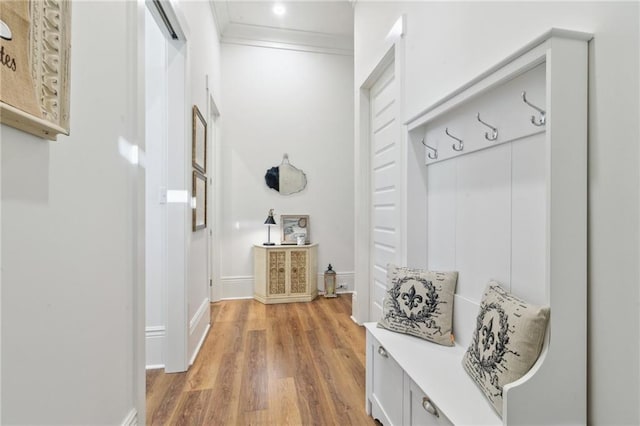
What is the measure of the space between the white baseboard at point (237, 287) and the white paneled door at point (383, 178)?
167 cm

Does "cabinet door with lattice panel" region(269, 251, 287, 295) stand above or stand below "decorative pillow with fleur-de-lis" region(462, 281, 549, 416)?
below

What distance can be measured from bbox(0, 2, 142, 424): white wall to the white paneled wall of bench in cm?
113

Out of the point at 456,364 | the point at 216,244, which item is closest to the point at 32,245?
the point at 456,364

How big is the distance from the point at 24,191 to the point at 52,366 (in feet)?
1.56

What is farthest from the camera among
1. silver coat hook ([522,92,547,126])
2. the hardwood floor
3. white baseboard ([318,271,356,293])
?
white baseboard ([318,271,356,293])

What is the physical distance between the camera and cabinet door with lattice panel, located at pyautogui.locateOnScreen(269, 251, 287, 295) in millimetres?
3682

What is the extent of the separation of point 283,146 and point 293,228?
106 cm

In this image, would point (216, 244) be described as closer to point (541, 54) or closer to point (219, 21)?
point (219, 21)

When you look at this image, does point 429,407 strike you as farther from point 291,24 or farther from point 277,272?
point 291,24

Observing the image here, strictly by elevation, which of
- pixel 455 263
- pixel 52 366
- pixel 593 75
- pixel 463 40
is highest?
pixel 463 40

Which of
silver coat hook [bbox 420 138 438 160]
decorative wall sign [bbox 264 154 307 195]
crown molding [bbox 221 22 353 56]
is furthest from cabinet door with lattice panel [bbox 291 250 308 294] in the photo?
crown molding [bbox 221 22 353 56]

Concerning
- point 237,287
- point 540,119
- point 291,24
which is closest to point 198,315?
point 237,287

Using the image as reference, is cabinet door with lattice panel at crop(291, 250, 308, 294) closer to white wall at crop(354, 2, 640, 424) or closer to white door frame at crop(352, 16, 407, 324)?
white door frame at crop(352, 16, 407, 324)

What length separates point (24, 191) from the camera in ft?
2.52
